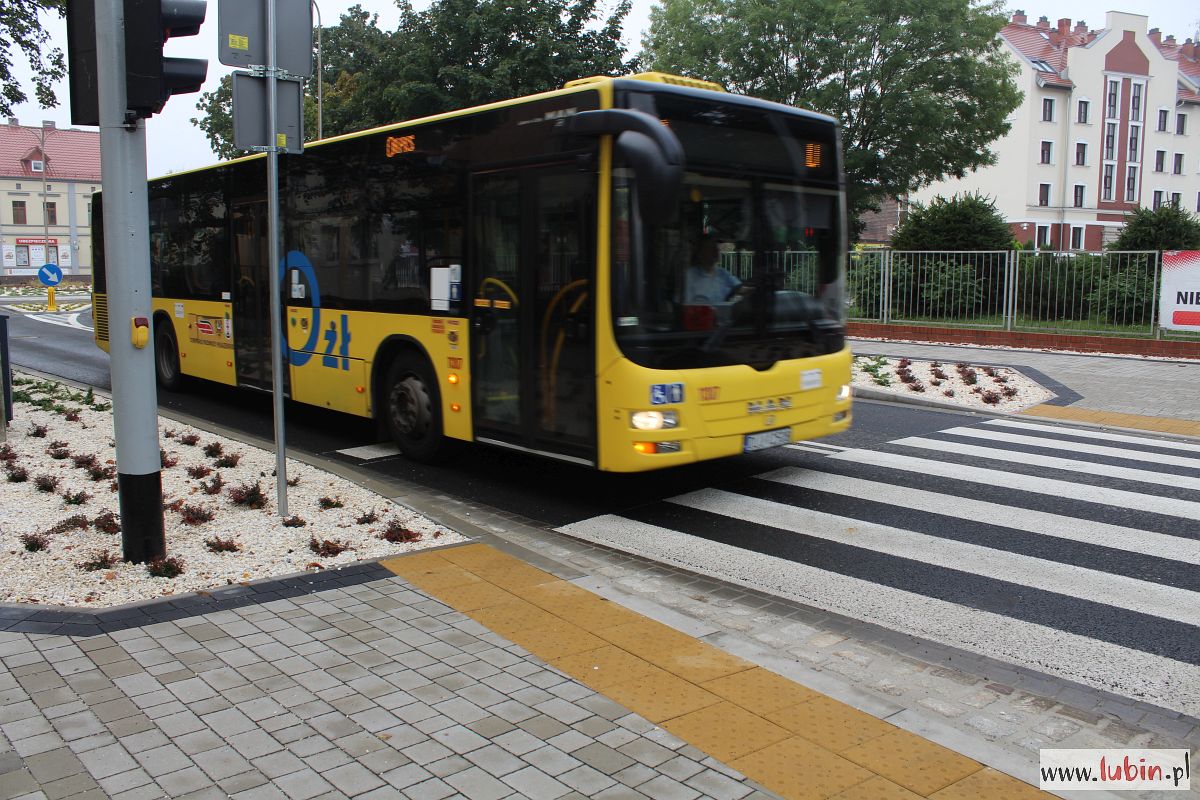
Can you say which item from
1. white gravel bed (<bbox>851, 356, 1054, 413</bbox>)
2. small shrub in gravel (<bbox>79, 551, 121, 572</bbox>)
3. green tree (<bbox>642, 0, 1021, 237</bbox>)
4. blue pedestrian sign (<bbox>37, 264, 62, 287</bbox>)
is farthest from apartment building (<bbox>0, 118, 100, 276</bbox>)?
small shrub in gravel (<bbox>79, 551, 121, 572</bbox>)

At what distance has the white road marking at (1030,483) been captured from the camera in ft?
26.2

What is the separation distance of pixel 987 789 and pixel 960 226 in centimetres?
2105

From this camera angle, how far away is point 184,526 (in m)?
6.80

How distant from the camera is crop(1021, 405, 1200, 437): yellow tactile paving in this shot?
Result: 11641mm

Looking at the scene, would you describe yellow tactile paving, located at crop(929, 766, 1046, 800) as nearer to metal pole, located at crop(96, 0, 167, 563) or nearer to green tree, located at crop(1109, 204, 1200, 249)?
metal pole, located at crop(96, 0, 167, 563)

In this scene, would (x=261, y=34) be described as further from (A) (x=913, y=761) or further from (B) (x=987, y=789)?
(B) (x=987, y=789)

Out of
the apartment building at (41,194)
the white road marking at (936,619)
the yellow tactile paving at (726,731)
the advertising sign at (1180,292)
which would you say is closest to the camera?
the yellow tactile paving at (726,731)

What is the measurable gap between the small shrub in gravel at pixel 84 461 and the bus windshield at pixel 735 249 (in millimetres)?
4768

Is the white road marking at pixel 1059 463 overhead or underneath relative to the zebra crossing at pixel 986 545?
overhead

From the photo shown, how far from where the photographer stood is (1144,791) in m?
3.65

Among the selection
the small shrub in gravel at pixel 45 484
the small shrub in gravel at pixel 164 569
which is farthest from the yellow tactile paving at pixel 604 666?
the small shrub in gravel at pixel 45 484

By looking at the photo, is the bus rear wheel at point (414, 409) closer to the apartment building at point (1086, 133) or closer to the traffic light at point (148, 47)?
the traffic light at point (148, 47)

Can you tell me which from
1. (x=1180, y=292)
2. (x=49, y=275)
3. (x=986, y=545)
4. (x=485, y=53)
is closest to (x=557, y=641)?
(x=986, y=545)

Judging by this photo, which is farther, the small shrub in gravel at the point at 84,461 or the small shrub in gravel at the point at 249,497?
the small shrub in gravel at the point at 84,461
